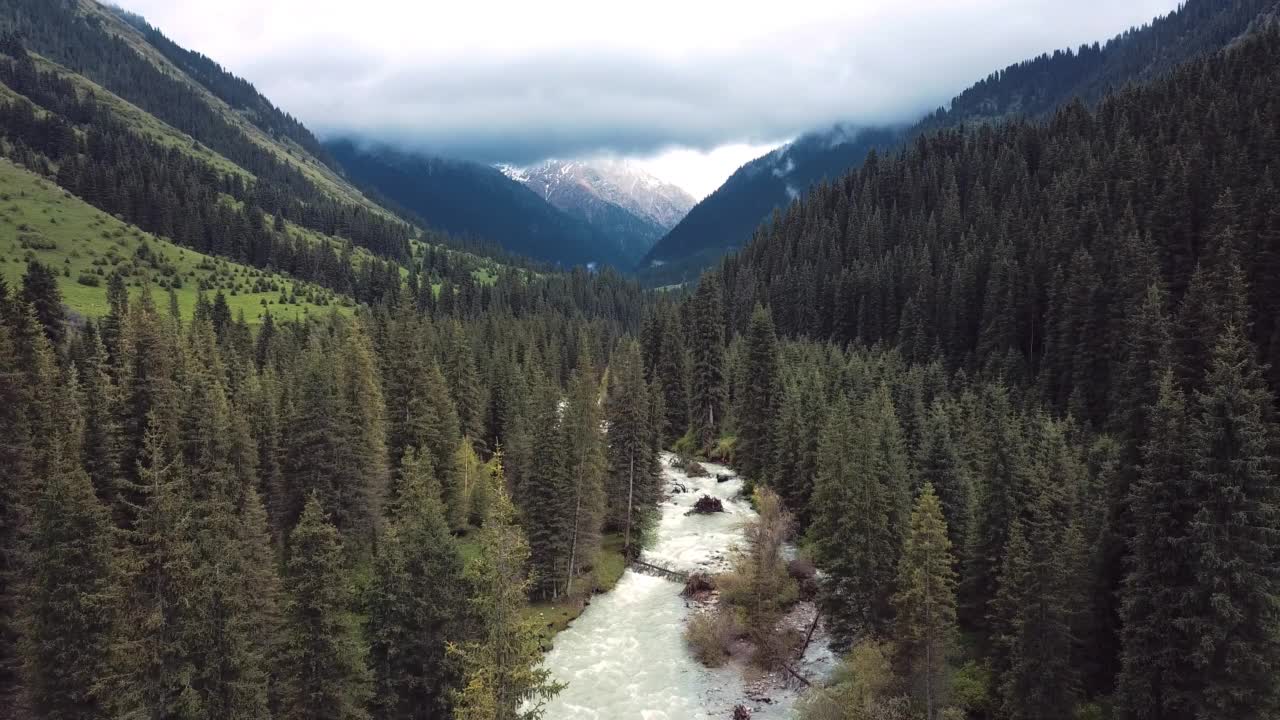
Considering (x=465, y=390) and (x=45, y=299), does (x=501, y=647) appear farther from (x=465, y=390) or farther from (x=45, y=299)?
(x=45, y=299)

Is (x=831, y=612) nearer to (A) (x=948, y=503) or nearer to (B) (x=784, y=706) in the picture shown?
(B) (x=784, y=706)

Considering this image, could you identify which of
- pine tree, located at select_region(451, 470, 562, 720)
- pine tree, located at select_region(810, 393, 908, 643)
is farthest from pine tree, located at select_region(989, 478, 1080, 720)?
pine tree, located at select_region(451, 470, 562, 720)

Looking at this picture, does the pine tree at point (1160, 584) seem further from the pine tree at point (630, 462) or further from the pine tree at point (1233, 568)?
the pine tree at point (630, 462)

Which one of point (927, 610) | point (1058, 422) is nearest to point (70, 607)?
point (927, 610)

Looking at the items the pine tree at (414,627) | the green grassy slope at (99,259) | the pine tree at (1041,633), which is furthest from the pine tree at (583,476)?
the green grassy slope at (99,259)

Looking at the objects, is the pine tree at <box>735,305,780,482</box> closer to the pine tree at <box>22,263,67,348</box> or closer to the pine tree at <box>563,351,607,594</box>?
the pine tree at <box>563,351,607,594</box>

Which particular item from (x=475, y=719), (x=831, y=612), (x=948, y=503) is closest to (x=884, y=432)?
(x=948, y=503)
